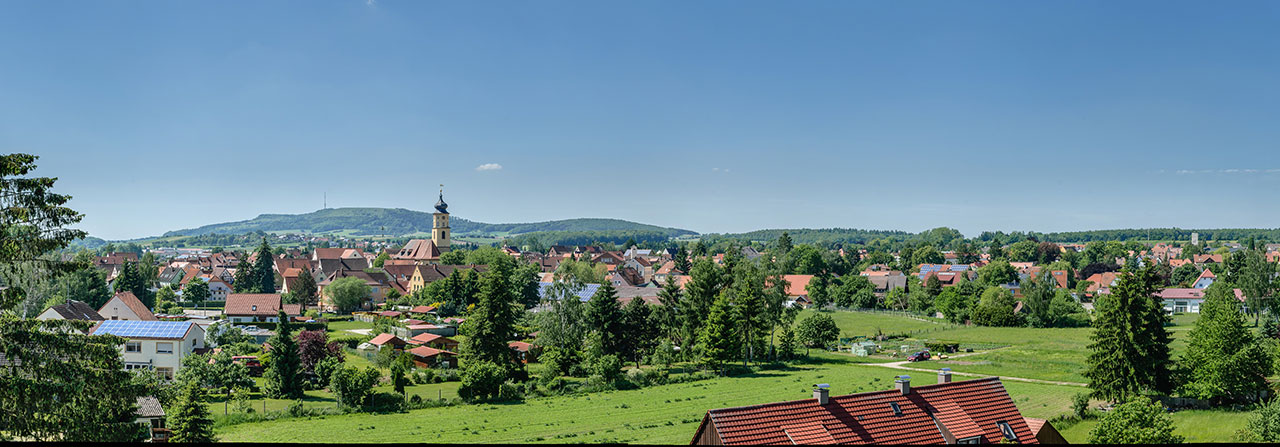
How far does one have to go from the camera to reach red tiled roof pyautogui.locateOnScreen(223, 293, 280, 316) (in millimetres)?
71625

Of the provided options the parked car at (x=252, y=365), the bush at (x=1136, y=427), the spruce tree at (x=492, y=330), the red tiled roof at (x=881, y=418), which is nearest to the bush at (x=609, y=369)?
the spruce tree at (x=492, y=330)

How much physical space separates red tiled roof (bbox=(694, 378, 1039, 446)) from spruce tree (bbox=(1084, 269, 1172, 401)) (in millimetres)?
14484

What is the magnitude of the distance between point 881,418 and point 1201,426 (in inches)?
668

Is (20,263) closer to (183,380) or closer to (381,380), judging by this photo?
(183,380)

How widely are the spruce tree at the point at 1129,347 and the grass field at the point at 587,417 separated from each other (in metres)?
2.04

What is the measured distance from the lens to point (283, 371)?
129 feet

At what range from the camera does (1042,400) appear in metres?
38.0

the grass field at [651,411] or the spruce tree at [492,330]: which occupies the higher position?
the spruce tree at [492,330]

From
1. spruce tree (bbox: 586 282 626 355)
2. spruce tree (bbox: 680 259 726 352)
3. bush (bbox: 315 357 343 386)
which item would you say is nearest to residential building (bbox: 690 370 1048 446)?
bush (bbox: 315 357 343 386)

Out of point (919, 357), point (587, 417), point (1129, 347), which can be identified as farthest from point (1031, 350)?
point (587, 417)

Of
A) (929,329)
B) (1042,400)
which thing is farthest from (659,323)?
(929,329)

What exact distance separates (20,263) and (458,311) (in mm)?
62647

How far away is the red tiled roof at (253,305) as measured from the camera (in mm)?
71625

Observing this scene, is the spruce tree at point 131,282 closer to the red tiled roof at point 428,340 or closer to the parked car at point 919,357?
the red tiled roof at point 428,340
